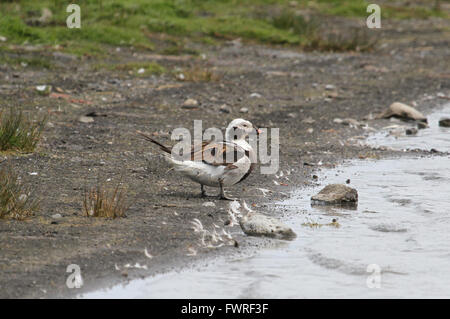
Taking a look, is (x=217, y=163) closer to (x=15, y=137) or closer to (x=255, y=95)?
(x=15, y=137)

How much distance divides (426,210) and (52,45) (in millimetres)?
12137

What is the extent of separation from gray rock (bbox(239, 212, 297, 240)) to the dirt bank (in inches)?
5.0

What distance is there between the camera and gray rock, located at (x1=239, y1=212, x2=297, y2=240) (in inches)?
315

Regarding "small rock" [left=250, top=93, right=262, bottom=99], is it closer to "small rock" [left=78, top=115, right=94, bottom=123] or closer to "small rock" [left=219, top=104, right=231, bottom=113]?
"small rock" [left=219, top=104, right=231, bottom=113]

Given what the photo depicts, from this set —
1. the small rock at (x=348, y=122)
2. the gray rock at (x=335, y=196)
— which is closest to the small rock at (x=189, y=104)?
the small rock at (x=348, y=122)

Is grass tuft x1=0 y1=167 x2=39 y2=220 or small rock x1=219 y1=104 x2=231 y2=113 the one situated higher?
small rock x1=219 y1=104 x2=231 y2=113

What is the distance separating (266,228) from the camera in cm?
801

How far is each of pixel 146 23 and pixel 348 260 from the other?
16.2 meters

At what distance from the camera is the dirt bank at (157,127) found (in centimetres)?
720

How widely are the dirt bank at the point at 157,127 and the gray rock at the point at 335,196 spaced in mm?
564

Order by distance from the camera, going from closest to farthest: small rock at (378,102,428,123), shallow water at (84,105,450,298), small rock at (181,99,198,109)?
1. shallow water at (84,105,450,298)
2. small rock at (181,99,198,109)
3. small rock at (378,102,428,123)

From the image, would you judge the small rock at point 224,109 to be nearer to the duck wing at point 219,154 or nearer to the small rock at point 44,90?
the small rock at point 44,90

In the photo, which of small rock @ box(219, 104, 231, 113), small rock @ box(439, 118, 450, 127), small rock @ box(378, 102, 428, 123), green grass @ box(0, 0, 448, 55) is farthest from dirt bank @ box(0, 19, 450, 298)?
small rock @ box(439, 118, 450, 127)
